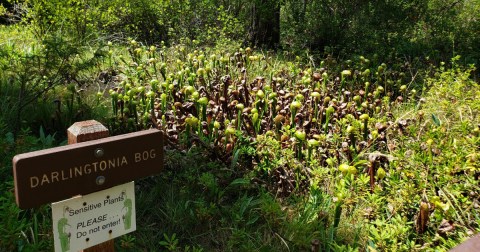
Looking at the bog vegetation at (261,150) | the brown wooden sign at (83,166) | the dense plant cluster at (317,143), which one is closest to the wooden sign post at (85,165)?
the brown wooden sign at (83,166)

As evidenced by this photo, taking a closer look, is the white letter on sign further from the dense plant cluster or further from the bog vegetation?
the dense plant cluster

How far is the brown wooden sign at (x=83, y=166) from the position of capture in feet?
4.72

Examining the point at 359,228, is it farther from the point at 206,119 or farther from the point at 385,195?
the point at 206,119

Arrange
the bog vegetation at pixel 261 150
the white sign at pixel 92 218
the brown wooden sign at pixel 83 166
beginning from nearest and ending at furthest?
the brown wooden sign at pixel 83 166
the white sign at pixel 92 218
the bog vegetation at pixel 261 150

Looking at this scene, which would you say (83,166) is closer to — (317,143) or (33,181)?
(33,181)

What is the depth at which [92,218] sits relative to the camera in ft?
5.49

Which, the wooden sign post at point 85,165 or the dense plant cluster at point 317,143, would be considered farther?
the dense plant cluster at point 317,143

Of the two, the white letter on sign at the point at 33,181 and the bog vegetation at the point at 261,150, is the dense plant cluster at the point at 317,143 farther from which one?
the white letter on sign at the point at 33,181

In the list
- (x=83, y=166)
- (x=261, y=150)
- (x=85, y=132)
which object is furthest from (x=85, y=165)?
(x=261, y=150)

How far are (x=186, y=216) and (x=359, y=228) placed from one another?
40.6 inches

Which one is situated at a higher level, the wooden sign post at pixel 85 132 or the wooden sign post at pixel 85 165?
the wooden sign post at pixel 85 132

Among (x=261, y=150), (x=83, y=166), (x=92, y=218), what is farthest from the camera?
(x=261, y=150)

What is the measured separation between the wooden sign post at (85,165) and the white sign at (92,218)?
68mm

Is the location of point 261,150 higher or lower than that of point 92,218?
lower
